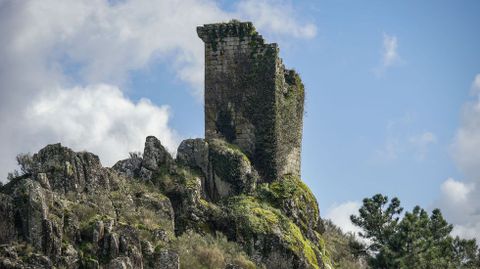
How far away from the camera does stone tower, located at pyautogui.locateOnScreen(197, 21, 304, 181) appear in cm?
5316

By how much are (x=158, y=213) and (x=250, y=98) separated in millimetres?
9853

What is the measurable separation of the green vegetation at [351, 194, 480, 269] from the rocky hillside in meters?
3.23

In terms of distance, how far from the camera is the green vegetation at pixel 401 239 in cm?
5394

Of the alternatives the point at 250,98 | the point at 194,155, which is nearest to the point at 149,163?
the point at 194,155

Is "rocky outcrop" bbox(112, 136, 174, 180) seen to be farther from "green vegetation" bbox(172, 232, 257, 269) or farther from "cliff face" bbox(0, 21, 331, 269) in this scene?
"green vegetation" bbox(172, 232, 257, 269)

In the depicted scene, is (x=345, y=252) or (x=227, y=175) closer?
(x=227, y=175)

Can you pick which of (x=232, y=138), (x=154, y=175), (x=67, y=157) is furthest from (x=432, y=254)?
(x=67, y=157)

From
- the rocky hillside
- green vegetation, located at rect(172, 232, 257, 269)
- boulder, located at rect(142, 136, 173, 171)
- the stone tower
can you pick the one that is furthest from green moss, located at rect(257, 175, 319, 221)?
green vegetation, located at rect(172, 232, 257, 269)

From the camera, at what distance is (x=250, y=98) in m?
53.6

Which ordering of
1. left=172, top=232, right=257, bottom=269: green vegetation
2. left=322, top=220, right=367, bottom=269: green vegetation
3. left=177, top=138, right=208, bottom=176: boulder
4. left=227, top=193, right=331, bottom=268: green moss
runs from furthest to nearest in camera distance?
left=322, top=220, right=367, bottom=269: green vegetation < left=177, top=138, right=208, bottom=176: boulder < left=227, top=193, right=331, bottom=268: green moss < left=172, top=232, right=257, bottom=269: green vegetation

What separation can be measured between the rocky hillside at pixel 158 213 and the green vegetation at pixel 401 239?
3.23 metres

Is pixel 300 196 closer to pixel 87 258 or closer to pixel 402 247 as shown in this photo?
pixel 402 247

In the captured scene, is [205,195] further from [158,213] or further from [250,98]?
[250,98]

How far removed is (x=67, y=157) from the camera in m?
44.0
